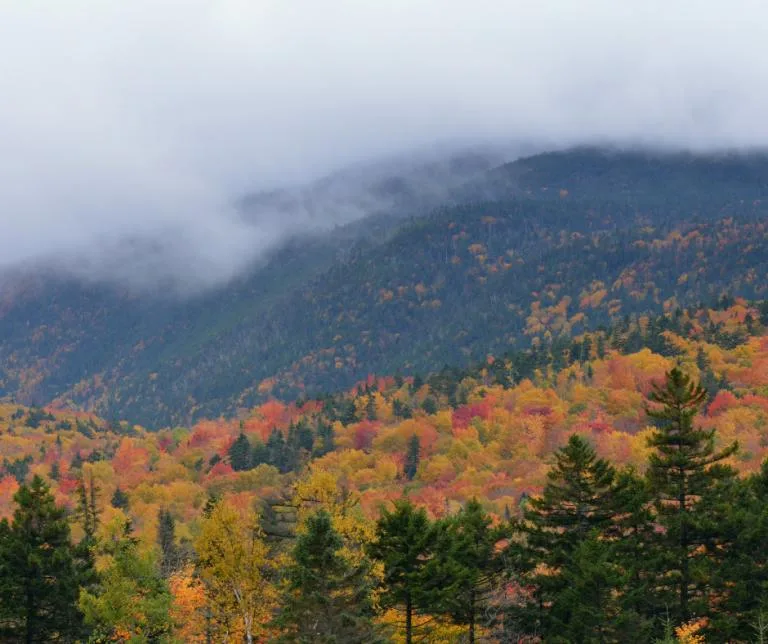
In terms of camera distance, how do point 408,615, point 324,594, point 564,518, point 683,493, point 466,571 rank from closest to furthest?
1. point 324,594
2. point 466,571
3. point 408,615
4. point 683,493
5. point 564,518

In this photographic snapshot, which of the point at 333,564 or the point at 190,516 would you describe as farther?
the point at 190,516

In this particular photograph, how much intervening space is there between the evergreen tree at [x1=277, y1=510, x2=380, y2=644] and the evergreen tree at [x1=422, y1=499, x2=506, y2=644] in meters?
5.38

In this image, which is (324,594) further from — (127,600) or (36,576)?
(36,576)

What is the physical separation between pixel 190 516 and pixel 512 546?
14786cm

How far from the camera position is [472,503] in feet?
187

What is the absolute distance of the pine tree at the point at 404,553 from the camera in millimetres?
49406

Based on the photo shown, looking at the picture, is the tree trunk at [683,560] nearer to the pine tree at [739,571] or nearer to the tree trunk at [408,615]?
the pine tree at [739,571]

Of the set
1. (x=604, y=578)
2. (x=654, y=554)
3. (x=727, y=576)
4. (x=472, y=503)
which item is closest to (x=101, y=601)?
(x=472, y=503)

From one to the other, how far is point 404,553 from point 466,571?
11.3ft

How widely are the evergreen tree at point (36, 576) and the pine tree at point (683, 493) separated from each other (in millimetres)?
32902

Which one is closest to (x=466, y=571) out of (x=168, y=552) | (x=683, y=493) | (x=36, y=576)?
(x=683, y=493)

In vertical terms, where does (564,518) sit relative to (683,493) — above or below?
below

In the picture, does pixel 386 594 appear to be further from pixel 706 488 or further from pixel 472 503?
pixel 706 488

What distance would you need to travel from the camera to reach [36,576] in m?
53.0
